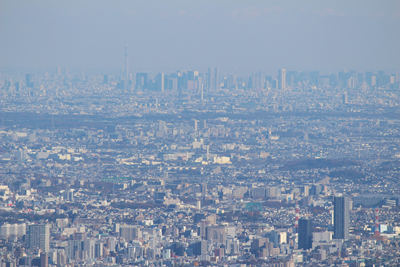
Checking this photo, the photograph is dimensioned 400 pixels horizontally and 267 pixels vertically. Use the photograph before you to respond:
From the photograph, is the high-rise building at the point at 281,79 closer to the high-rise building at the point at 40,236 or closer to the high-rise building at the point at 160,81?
the high-rise building at the point at 160,81

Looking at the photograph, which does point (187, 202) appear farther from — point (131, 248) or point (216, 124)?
point (216, 124)

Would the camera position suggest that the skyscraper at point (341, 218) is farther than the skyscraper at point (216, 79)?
No

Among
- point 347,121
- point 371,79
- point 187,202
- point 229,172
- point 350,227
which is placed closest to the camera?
point 350,227

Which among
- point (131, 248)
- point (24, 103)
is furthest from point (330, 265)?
point (24, 103)

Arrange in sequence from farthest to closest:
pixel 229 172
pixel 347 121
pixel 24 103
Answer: pixel 24 103, pixel 347 121, pixel 229 172

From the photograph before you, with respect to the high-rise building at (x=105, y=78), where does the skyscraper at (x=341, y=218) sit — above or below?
below

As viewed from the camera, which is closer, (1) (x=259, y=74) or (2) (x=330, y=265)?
(2) (x=330, y=265)

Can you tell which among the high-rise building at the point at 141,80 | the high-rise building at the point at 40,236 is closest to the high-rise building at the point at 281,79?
the high-rise building at the point at 141,80
